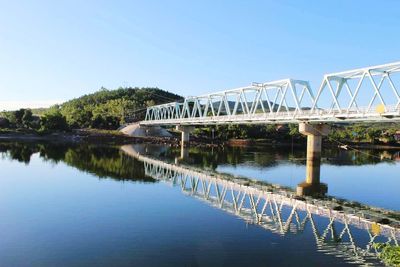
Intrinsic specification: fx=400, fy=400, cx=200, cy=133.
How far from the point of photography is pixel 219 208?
78.5 ft

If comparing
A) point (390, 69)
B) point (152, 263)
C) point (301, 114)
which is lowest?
point (152, 263)

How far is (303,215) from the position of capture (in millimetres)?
22344

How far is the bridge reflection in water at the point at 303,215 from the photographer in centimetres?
1683

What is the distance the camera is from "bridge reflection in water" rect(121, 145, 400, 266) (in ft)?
55.2

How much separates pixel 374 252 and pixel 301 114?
3638 centimetres

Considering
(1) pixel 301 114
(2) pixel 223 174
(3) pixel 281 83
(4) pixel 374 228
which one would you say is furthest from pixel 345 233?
(3) pixel 281 83

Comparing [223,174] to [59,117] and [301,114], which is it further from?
[59,117]

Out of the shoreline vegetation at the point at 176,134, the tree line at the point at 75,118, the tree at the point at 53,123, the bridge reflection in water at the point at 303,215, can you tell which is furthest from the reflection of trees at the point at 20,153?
the tree at the point at 53,123

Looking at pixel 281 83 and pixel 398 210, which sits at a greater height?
pixel 281 83

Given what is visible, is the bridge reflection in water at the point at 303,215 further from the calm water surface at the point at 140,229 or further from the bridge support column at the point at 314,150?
the bridge support column at the point at 314,150

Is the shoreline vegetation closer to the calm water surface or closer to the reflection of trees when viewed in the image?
the reflection of trees

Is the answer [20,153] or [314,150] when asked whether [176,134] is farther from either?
[314,150]

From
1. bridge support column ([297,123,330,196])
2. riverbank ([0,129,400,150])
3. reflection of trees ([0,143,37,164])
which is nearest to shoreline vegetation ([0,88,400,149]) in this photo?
riverbank ([0,129,400,150])

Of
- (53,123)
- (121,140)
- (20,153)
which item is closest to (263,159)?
(20,153)
